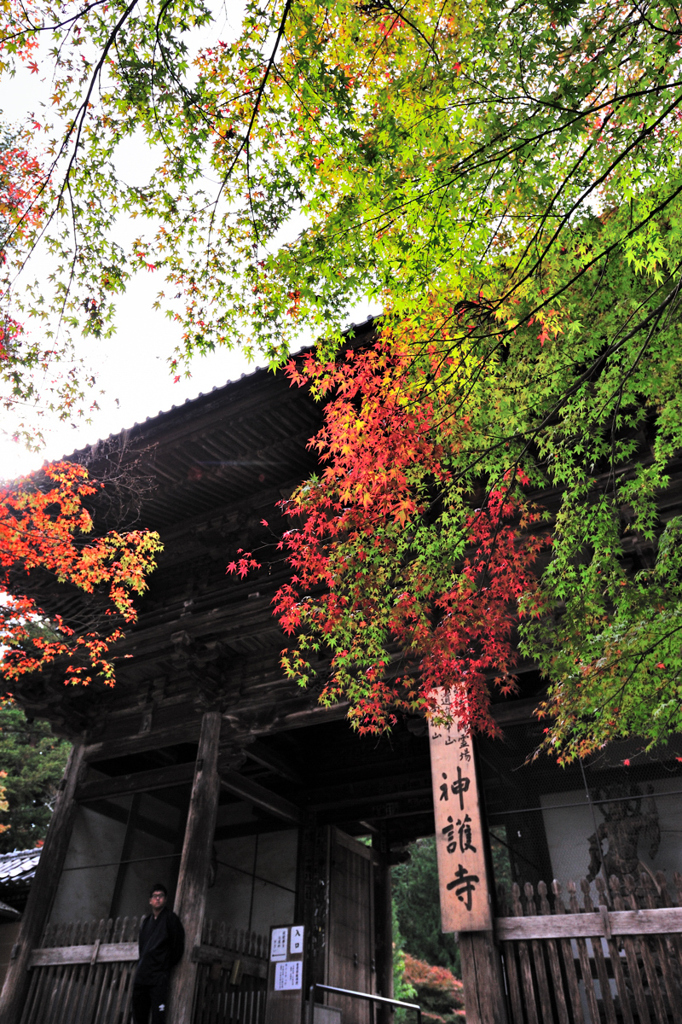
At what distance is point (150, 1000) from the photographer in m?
7.17

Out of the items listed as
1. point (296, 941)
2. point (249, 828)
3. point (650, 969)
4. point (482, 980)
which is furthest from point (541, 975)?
point (249, 828)

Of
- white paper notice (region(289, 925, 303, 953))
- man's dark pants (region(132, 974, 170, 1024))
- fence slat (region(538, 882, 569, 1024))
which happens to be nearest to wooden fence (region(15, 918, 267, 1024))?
man's dark pants (region(132, 974, 170, 1024))

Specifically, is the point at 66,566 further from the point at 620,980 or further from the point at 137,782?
the point at 620,980

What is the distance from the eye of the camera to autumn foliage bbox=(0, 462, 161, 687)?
920 centimetres

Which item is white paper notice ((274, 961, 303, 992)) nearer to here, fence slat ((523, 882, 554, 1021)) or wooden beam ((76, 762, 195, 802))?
wooden beam ((76, 762, 195, 802))

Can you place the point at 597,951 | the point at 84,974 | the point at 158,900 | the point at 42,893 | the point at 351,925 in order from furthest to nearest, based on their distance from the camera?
1. the point at 351,925
2. the point at 42,893
3. the point at 84,974
4. the point at 158,900
5. the point at 597,951

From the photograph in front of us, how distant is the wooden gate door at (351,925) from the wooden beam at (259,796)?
869 mm

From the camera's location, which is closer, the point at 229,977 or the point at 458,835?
the point at 458,835

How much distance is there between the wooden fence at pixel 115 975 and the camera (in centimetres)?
761

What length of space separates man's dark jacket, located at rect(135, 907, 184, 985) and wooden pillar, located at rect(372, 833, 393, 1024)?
206 inches

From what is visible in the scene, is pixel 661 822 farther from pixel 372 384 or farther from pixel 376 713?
pixel 372 384

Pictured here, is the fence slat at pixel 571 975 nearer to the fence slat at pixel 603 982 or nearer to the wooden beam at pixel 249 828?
the fence slat at pixel 603 982

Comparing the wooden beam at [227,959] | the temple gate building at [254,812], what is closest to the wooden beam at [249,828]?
the temple gate building at [254,812]

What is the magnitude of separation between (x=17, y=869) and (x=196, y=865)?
22.4 feet
